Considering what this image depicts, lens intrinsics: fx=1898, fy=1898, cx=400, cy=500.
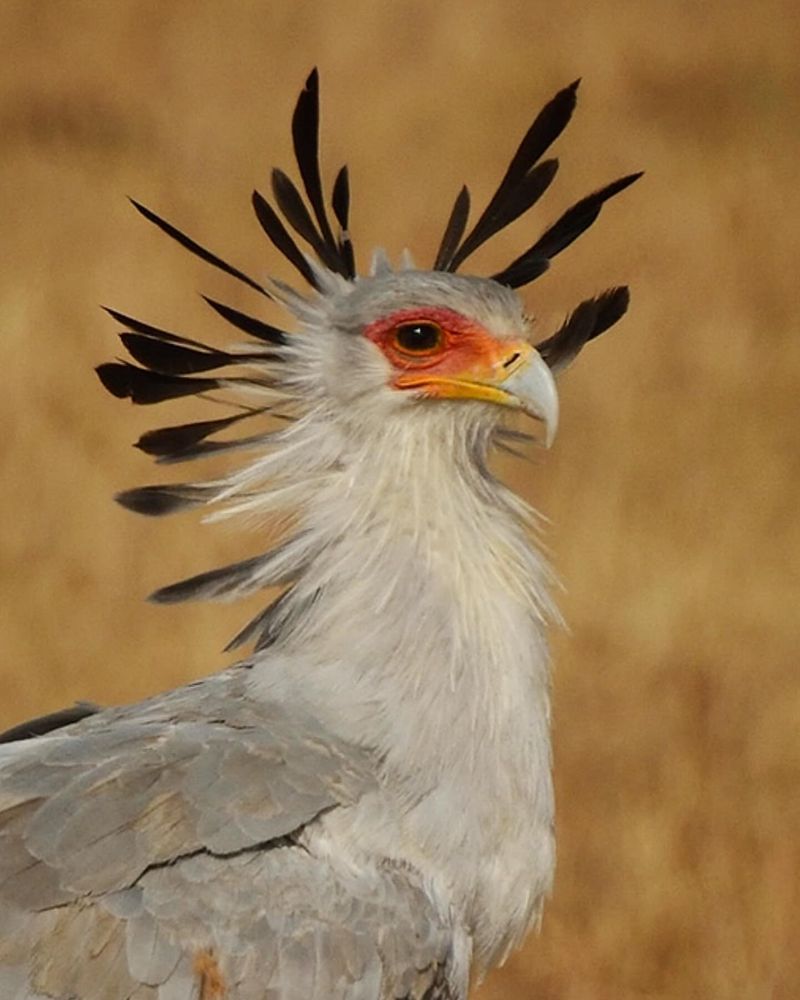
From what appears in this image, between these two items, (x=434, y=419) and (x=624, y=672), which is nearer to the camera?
(x=434, y=419)

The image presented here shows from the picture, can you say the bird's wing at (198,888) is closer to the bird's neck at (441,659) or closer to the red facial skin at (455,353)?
the bird's neck at (441,659)

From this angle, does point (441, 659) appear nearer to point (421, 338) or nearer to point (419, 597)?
point (419, 597)

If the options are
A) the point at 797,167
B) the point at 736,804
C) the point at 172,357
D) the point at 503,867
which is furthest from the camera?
the point at 797,167

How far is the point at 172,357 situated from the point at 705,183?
1680 mm

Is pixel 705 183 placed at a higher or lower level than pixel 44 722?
higher

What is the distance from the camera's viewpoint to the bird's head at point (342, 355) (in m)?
1.74

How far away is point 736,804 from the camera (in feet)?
10.1

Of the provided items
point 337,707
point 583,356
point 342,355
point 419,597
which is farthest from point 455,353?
point 583,356

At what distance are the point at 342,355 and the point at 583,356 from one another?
1.45 m

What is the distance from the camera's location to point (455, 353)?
1740mm

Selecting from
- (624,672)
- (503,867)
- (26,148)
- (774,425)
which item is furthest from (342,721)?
(26,148)

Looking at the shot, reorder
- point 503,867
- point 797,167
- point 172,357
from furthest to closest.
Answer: point 797,167, point 172,357, point 503,867

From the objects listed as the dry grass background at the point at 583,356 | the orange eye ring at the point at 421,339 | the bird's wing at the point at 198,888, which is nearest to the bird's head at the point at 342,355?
the orange eye ring at the point at 421,339

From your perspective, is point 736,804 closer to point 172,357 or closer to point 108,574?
point 108,574
